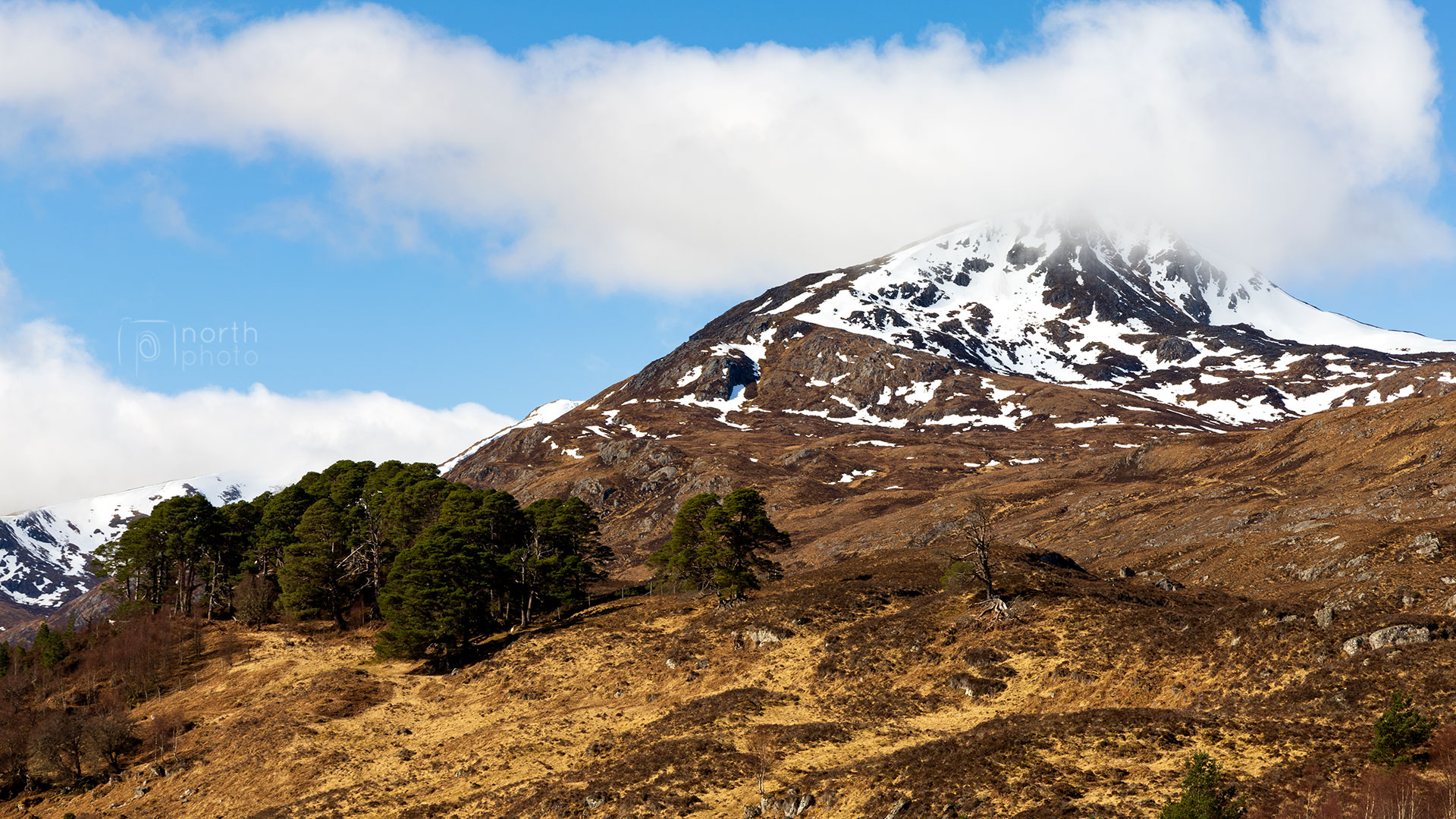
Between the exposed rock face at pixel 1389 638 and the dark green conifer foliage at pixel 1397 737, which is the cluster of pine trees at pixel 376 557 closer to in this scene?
the exposed rock face at pixel 1389 638

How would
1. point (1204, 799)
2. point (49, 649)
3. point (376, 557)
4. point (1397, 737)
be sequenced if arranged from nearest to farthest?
point (1204, 799), point (1397, 737), point (376, 557), point (49, 649)

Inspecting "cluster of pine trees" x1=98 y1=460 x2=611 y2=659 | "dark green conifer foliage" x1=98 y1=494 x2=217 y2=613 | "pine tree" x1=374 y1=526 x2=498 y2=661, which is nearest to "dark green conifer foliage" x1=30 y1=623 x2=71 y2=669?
"cluster of pine trees" x1=98 y1=460 x2=611 y2=659

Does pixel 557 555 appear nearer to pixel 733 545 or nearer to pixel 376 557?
pixel 376 557

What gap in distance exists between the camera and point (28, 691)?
79125 millimetres

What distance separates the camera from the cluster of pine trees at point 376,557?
68.3m

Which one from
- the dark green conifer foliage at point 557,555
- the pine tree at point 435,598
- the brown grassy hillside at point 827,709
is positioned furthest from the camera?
the dark green conifer foliage at point 557,555

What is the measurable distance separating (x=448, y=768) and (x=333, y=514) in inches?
1680

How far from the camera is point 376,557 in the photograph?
264ft

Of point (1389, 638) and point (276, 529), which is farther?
point (276, 529)

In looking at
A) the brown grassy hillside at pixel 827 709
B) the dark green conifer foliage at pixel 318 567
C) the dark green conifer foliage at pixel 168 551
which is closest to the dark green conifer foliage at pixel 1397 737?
the brown grassy hillside at pixel 827 709

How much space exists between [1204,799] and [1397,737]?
7.68m

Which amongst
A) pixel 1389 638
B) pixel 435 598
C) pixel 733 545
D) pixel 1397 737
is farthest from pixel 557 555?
pixel 1397 737

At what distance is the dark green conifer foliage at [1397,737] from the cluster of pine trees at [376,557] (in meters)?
55.6

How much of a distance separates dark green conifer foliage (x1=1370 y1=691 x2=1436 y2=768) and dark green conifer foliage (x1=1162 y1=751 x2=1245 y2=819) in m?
4.44
